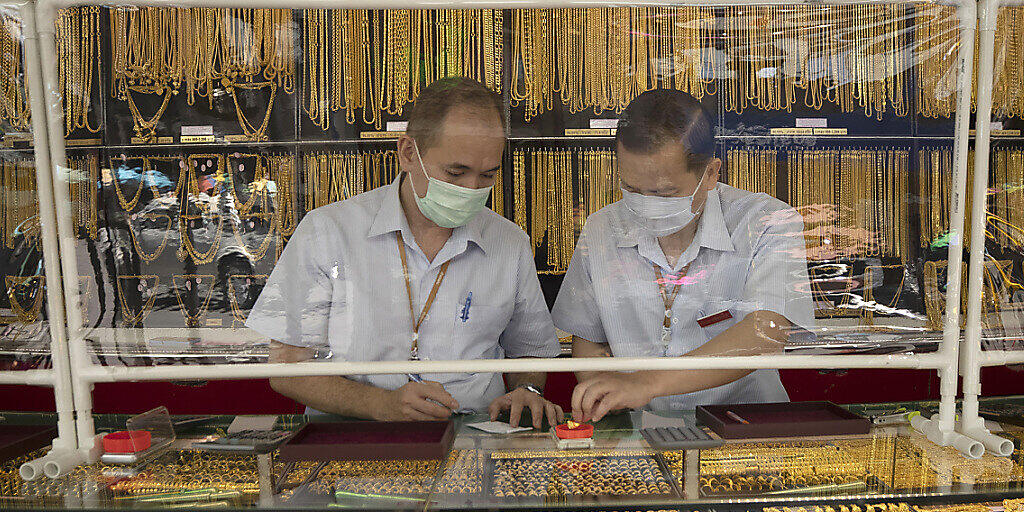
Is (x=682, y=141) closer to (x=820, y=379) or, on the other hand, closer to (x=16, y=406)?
(x=820, y=379)

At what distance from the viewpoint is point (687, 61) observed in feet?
5.49

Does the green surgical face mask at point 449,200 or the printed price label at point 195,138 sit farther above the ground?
the printed price label at point 195,138

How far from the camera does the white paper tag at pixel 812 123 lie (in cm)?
171

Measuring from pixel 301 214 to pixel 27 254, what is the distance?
0.77m

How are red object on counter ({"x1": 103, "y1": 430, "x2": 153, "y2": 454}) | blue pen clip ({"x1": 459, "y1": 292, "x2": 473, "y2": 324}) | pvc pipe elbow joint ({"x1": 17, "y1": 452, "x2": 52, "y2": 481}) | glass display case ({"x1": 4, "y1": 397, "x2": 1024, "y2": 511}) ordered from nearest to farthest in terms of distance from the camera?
glass display case ({"x1": 4, "y1": 397, "x2": 1024, "y2": 511}) → pvc pipe elbow joint ({"x1": 17, "y1": 452, "x2": 52, "y2": 481}) → red object on counter ({"x1": 103, "y1": 430, "x2": 153, "y2": 454}) → blue pen clip ({"x1": 459, "y1": 292, "x2": 473, "y2": 324})

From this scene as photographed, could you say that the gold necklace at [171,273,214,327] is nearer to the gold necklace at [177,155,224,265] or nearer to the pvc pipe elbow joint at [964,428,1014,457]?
the gold necklace at [177,155,224,265]

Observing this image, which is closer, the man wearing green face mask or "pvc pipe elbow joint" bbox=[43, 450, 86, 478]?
"pvc pipe elbow joint" bbox=[43, 450, 86, 478]

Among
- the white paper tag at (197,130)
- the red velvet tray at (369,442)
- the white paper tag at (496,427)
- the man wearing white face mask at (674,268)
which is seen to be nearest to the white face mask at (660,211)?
the man wearing white face mask at (674,268)

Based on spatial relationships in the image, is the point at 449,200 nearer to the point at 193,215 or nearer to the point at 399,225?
the point at 399,225

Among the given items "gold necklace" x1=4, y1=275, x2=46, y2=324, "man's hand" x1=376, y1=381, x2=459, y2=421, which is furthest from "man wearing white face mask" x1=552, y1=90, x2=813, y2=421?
"gold necklace" x1=4, y1=275, x2=46, y2=324

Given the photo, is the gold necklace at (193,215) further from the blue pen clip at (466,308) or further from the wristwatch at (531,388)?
the wristwatch at (531,388)

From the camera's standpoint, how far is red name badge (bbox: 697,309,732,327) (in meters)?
1.74

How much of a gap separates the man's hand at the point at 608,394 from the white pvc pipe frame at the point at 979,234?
34.3 inches

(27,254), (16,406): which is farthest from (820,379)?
(16,406)
